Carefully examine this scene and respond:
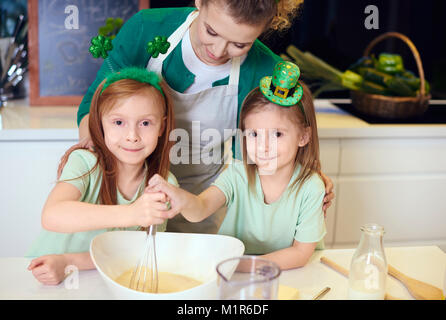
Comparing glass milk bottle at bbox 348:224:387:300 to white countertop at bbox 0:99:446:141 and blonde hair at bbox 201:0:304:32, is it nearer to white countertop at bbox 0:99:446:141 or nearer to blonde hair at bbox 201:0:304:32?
blonde hair at bbox 201:0:304:32

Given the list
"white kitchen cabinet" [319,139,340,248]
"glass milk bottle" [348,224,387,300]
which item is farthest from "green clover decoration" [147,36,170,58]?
"white kitchen cabinet" [319,139,340,248]

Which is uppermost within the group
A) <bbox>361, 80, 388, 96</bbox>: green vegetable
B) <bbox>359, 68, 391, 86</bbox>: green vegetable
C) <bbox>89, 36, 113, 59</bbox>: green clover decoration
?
<bbox>89, 36, 113, 59</bbox>: green clover decoration

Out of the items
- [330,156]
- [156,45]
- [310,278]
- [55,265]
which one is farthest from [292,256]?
[330,156]

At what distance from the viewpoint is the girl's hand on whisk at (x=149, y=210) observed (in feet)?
2.94

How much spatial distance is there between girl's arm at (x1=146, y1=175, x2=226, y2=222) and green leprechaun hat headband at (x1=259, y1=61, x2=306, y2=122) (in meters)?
0.25

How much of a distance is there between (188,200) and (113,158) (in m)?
0.25

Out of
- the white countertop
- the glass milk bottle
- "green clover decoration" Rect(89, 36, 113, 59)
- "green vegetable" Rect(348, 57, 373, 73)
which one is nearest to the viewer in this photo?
the glass milk bottle

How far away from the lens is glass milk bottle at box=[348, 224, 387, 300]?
2.74 ft

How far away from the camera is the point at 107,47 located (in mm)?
1113

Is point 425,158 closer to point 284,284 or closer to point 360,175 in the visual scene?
point 360,175

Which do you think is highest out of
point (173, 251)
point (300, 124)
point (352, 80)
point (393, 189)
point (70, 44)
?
point (70, 44)

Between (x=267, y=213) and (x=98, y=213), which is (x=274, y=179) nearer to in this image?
(x=267, y=213)

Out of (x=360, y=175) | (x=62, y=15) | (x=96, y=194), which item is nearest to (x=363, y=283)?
(x=96, y=194)

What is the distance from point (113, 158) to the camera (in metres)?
1.18
